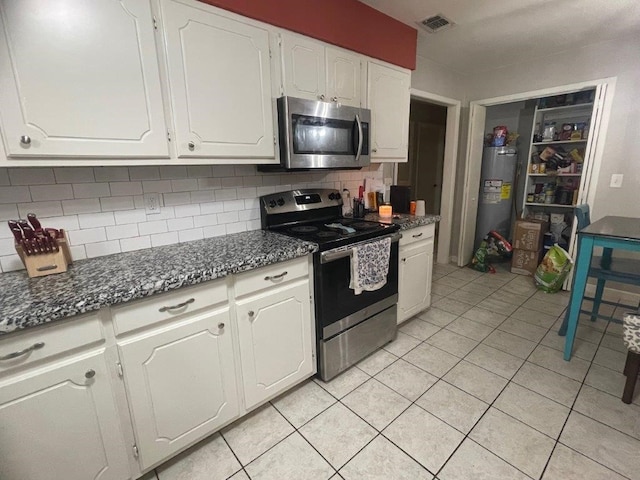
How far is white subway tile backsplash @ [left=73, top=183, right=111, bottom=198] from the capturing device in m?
1.48

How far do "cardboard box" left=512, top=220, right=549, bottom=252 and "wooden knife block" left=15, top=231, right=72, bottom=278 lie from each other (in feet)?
Answer: 14.0

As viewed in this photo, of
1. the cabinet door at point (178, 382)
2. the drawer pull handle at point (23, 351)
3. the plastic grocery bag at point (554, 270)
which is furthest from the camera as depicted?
the plastic grocery bag at point (554, 270)

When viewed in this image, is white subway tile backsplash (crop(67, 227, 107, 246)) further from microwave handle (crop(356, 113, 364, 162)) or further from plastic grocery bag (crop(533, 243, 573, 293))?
plastic grocery bag (crop(533, 243, 573, 293))

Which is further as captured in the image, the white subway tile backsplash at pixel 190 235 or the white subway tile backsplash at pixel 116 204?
the white subway tile backsplash at pixel 190 235

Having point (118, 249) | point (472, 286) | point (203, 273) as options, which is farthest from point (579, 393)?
point (118, 249)

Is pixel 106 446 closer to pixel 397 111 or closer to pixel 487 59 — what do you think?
pixel 397 111

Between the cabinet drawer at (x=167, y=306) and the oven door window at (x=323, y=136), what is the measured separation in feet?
3.12

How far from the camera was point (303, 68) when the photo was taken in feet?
6.03

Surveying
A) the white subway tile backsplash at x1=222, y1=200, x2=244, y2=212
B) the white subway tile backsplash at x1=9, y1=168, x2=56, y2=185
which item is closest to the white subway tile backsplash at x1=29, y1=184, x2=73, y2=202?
the white subway tile backsplash at x1=9, y1=168, x2=56, y2=185

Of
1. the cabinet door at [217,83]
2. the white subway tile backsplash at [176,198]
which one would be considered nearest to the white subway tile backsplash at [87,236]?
the white subway tile backsplash at [176,198]

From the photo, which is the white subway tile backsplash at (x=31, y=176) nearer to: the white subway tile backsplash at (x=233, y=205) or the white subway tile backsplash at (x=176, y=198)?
the white subway tile backsplash at (x=176, y=198)

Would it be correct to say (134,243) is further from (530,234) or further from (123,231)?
(530,234)

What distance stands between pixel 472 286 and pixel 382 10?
9.29ft

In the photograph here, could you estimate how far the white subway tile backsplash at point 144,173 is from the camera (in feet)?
5.28
